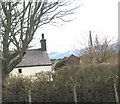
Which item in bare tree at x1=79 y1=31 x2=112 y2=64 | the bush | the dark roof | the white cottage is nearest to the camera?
the bush

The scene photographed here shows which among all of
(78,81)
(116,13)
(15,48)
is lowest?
(78,81)

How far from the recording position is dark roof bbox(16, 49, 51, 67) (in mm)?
27781

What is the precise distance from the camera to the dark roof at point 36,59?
91.1ft

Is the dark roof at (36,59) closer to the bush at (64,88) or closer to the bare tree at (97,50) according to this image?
the bare tree at (97,50)

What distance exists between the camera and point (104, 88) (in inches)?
297

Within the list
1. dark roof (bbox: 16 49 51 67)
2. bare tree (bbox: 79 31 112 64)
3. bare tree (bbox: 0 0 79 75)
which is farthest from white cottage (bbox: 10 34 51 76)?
bare tree (bbox: 0 0 79 75)

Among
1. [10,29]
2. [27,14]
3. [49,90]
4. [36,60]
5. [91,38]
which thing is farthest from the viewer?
[36,60]

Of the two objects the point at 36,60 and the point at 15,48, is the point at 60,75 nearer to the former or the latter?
the point at 15,48

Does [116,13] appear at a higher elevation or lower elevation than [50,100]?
higher

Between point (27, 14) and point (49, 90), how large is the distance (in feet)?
13.0

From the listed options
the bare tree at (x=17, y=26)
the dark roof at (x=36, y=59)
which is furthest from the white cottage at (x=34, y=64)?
the bare tree at (x=17, y=26)

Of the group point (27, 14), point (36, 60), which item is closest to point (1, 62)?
point (27, 14)

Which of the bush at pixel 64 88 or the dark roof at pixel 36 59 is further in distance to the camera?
the dark roof at pixel 36 59

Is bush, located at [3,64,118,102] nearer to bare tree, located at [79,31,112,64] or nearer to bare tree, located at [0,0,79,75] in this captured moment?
bare tree, located at [0,0,79,75]
